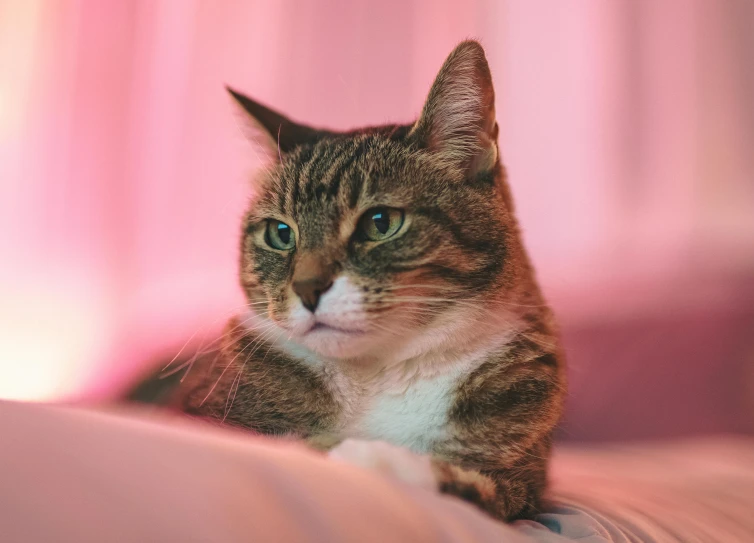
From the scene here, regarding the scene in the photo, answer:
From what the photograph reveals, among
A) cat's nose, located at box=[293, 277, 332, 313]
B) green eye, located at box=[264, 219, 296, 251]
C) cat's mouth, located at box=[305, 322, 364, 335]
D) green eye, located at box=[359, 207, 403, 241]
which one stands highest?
green eye, located at box=[359, 207, 403, 241]

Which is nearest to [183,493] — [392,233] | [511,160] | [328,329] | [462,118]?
[328,329]

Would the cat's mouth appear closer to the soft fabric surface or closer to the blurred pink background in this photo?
the soft fabric surface

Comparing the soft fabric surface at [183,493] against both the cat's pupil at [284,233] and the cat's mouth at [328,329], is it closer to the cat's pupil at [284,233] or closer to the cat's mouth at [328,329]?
the cat's mouth at [328,329]

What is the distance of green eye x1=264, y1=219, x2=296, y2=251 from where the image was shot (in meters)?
0.97

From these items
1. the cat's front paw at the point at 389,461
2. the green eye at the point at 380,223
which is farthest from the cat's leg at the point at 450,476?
the green eye at the point at 380,223

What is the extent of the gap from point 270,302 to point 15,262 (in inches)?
40.7

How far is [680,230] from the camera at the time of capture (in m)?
1.78

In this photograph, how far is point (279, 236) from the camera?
100 cm

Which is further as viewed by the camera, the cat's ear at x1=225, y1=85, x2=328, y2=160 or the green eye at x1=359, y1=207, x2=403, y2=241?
the cat's ear at x1=225, y1=85, x2=328, y2=160

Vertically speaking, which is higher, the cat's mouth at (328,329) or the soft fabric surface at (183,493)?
the cat's mouth at (328,329)

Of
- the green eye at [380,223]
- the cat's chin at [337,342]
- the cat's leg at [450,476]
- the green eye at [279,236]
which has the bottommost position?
the cat's leg at [450,476]

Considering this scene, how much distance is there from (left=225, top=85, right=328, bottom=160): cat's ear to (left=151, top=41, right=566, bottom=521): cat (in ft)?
0.46

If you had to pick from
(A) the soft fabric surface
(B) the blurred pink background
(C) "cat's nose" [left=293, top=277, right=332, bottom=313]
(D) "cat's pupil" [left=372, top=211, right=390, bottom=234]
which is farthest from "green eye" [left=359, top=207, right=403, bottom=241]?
(B) the blurred pink background

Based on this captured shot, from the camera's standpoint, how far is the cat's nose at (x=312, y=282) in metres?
0.81
